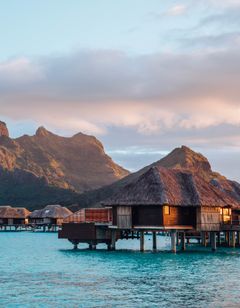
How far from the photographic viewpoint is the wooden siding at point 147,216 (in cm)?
5962

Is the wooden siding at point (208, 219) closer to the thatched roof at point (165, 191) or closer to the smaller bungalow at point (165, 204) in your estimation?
the smaller bungalow at point (165, 204)

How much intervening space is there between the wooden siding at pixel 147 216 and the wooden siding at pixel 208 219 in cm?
503

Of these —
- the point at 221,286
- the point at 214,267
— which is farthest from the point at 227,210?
the point at 221,286

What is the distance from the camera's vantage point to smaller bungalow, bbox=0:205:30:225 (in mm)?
148250

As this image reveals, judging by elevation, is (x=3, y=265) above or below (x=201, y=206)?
below

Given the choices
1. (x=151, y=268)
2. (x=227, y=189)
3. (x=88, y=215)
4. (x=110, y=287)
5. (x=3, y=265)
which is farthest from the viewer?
(x=227, y=189)

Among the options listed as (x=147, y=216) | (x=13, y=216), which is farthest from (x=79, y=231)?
(x=13, y=216)

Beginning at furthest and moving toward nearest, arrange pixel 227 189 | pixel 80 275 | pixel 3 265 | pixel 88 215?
1. pixel 227 189
2. pixel 88 215
3. pixel 3 265
4. pixel 80 275

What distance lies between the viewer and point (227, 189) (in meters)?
85.1

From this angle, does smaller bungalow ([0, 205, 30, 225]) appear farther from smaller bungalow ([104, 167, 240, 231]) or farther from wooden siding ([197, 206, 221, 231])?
smaller bungalow ([104, 167, 240, 231])

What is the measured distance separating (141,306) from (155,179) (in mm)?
31489

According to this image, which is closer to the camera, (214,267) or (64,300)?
(64,300)

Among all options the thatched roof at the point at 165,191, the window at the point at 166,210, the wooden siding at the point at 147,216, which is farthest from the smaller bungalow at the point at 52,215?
the window at the point at 166,210

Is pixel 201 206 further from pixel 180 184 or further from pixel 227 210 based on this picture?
pixel 227 210
